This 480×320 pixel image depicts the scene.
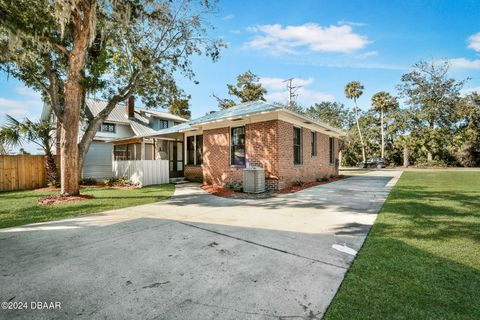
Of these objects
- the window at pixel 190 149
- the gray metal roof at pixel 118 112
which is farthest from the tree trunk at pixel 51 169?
the gray metal roof at pixel 118 112

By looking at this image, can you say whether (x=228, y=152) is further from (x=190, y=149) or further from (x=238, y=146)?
(x=190, y=149)

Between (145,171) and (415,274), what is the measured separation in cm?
1231

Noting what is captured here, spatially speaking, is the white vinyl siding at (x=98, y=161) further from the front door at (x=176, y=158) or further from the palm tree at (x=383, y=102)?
the palm tree at (x=383, y=102)

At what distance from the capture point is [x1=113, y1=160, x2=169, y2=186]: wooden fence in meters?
12.5

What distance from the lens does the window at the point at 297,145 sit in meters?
11.0

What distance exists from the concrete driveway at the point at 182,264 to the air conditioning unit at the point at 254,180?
336cm

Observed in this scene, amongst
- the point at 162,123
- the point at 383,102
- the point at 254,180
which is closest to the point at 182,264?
the point at 254,180

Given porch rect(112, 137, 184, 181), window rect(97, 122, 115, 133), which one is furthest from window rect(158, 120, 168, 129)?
Answer: porch rect(112, 137, 184, 181)

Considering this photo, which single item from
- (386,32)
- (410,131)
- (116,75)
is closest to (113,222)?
(116,75)

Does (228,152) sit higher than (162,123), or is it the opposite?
(162,123)

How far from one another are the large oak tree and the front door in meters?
4.31

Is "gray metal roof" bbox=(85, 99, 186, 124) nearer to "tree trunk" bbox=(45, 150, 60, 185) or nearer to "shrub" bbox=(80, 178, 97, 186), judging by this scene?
"shrub" bbox=(80, 178, 97, 186)

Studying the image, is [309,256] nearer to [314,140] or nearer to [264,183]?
[264,183]

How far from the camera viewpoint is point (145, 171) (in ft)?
Result: 41.1
